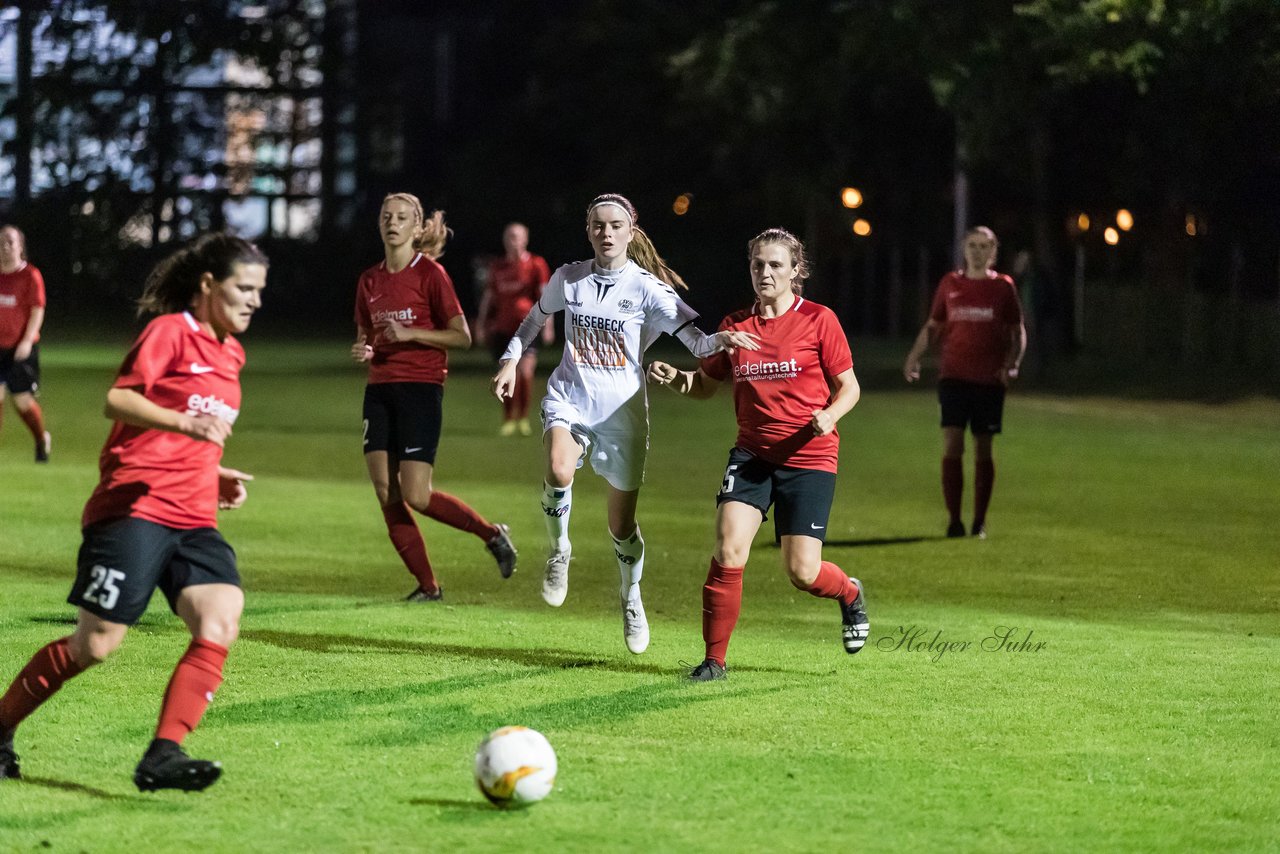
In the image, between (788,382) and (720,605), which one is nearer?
(720,605)

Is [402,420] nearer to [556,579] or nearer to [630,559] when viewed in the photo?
[556,579]

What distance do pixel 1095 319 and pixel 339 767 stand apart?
34.8 m

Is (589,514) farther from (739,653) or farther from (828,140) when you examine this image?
(828,140)

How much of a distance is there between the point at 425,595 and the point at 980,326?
493 centimetres

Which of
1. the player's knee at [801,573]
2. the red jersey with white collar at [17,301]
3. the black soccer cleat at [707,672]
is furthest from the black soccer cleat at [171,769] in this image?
the red jersey with white collar at [17,301]

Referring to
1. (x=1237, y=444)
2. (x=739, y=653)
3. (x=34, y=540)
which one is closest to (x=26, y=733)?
(x=739, y=653)

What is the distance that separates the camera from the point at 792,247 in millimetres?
8047

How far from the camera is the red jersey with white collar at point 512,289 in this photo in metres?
21.0

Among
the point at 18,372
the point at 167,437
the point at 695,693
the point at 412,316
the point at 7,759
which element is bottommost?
the point at 695,693

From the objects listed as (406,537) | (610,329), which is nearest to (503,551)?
(406,537)

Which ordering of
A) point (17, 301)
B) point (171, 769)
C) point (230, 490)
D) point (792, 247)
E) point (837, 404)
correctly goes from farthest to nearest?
point (17, 301) < point (792, 247) < point (837, 404) < point (230, 490) < point (171, 769)

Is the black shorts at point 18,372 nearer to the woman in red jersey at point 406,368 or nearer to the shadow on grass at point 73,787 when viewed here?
the woman in red jersey at point 406,368

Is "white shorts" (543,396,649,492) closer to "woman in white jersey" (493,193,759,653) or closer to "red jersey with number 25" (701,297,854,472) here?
"woman in white jersey" (493,193,759,653)

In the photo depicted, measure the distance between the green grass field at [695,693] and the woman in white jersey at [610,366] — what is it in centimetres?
75
